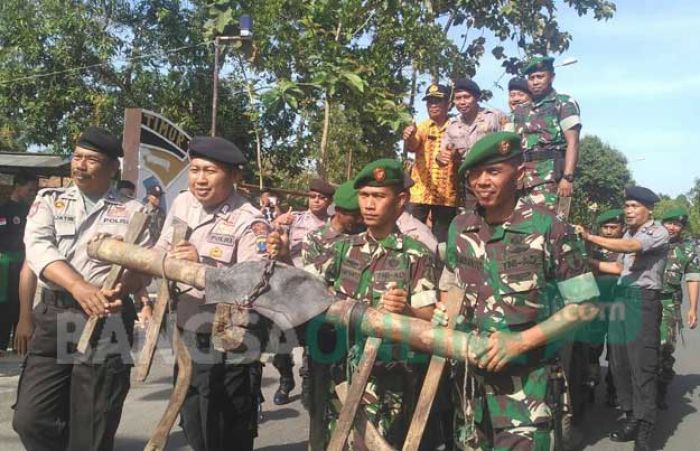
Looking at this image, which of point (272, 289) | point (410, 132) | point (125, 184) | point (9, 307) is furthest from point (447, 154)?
point (9, 307)

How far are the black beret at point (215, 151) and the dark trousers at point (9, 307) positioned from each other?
483 centimetres

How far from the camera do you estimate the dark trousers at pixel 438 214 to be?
17.5 feet

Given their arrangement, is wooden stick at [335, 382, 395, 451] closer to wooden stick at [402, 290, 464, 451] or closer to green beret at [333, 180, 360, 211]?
wooden stick at [402, 290, 464, 451]

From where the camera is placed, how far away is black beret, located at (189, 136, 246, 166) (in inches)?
125

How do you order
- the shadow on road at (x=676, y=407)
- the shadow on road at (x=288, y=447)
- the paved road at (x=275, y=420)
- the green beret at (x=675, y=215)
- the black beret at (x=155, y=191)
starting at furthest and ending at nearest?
1. the black beret at (x=155, y=191)
2. the green beret at (x=675, y=215)
3. the shadow on road at (x=676, y=407)
4. the paved road at (x=275, y=420)
5. the shadow on road at (x=288, y=447)

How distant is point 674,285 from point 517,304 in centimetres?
460

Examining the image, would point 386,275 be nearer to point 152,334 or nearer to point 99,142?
point 152,334

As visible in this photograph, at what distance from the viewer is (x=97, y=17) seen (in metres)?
13.9

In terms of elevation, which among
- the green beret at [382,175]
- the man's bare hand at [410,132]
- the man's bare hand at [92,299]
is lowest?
the man's bare hand at [92,299]

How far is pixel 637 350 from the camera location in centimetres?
530

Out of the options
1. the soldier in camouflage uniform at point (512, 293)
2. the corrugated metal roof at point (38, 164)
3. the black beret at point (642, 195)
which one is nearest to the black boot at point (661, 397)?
the black beret at point (642, 195)

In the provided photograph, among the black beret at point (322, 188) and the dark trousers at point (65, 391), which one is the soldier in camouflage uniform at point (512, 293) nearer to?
the dark trousers at point (65, 391)

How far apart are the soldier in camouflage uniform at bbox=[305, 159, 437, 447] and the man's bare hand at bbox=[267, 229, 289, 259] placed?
1.34 feet

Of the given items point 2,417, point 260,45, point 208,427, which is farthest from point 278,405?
point 260,45
